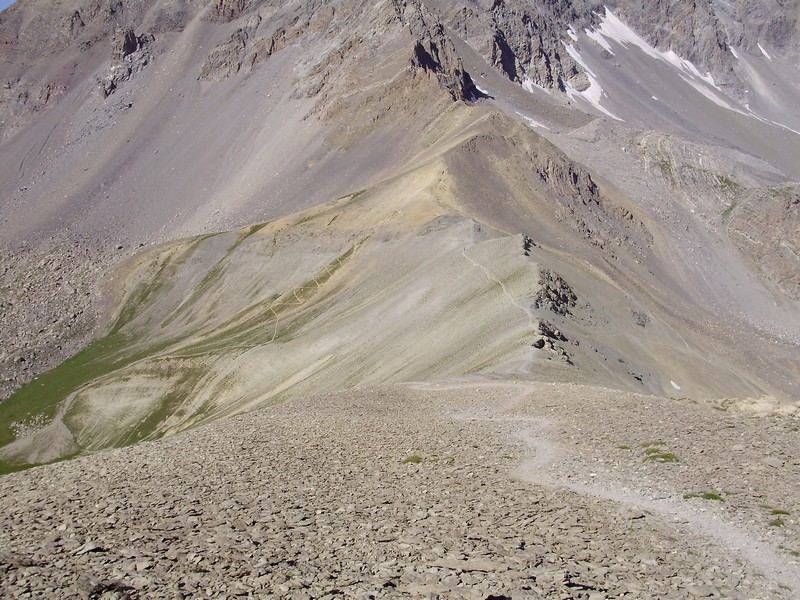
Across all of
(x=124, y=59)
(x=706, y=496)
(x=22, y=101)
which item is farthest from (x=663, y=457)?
(x=22, y=101)

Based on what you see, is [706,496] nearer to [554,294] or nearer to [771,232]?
Answer: [554,294]

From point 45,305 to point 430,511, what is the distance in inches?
4444

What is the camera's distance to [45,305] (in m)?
114

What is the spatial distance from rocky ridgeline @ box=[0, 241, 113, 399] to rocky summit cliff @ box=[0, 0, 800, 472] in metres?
0.49

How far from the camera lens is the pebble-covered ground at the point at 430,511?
13234 mm

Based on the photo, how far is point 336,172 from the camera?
124 meters

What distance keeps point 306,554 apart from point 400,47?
444 feet

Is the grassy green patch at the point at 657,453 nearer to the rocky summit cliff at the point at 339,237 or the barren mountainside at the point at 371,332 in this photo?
the barren mountainside at the point at 371,332

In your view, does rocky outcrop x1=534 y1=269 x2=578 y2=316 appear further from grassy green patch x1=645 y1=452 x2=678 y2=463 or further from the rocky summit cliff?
grassy green patch x1=645 y1=452 x2=678 y2=463

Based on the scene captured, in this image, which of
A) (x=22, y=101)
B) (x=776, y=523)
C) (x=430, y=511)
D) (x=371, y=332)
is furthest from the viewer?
(x=22, y=101)

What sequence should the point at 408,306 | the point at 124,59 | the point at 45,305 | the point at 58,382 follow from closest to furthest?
the point at 408,306 < the point at 58,382 < the point at 45,305 < the point at 124,59

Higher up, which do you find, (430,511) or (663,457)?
(430,511)

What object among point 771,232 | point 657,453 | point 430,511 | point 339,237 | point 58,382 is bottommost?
point 771,232

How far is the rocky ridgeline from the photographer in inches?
4060
